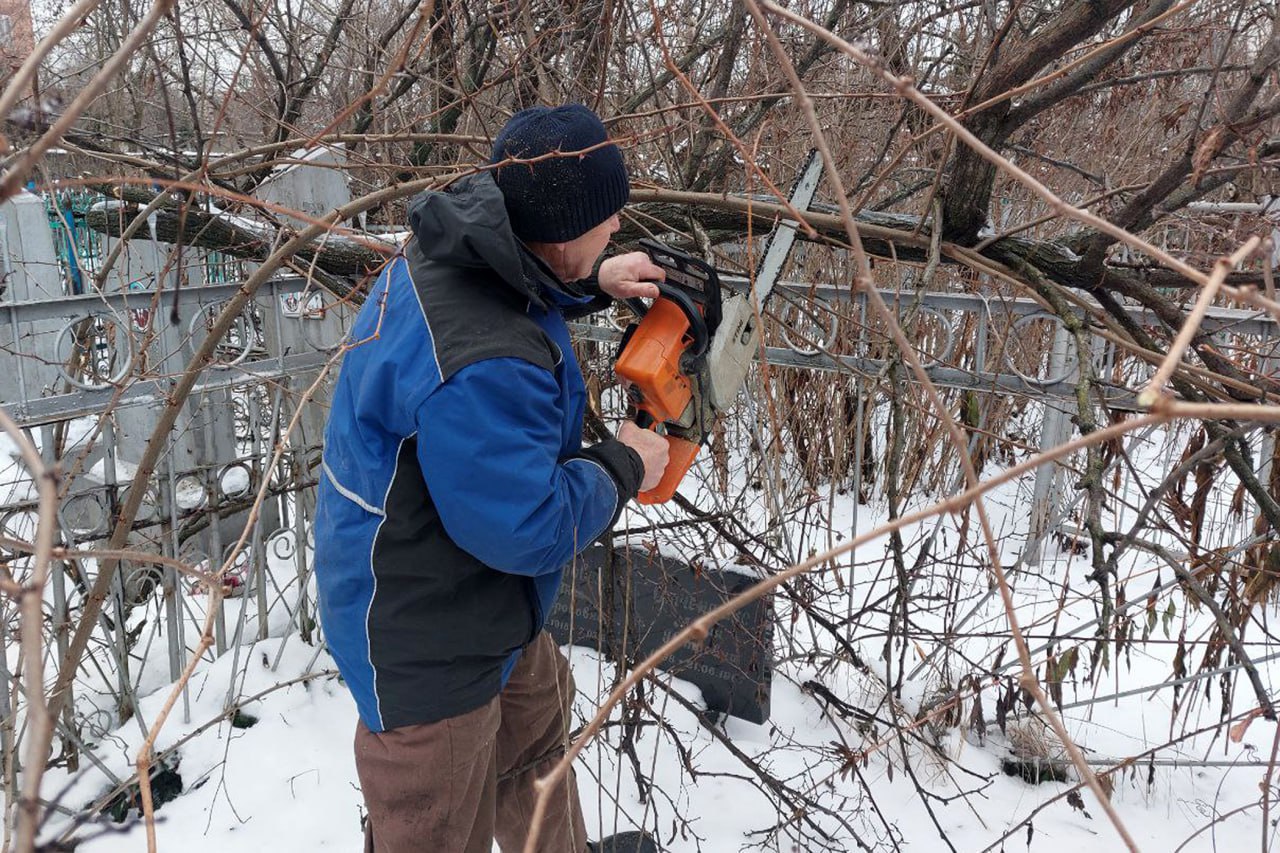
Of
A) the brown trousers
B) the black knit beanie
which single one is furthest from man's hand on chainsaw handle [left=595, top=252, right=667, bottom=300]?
the brown trousers

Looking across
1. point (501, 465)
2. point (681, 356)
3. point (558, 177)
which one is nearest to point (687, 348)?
point (681, 356)

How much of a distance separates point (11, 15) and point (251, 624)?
10.3 ft

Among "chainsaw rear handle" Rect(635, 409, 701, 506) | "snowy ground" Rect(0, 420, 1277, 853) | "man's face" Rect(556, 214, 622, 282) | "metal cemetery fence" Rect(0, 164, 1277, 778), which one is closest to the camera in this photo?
"man's face" Rect(556, 214, 622, 282)

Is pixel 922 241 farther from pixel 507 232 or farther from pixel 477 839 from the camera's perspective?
pixel 477 839

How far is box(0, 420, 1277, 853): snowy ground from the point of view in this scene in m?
2.76

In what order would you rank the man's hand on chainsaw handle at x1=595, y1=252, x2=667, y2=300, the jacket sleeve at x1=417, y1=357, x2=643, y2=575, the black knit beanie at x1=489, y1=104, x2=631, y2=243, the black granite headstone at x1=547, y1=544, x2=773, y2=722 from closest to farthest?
1. the jacket sleeve at x1=417, y1=357, x2=643, y2=575
2. the black knit beanie at x1=489, y1=104, x2=631, y2=243
3. the man's hand on chainsaw handle at x1=595, y1=252, x2=667, y2=300
4. the black granite headstone at x1=547, y1=544, x2=773, y2=722

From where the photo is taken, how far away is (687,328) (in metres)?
1.98

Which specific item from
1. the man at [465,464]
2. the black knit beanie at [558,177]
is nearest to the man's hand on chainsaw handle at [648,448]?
the man at [465,464]

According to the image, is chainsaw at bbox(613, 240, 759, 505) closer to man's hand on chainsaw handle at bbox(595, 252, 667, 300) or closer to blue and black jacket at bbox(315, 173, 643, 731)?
man's hand on chainsaw handle at bbox(595, 252, 667, 300)

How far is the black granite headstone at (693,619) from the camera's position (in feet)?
10.3

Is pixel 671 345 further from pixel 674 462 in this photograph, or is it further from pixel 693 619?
pixel 693 619

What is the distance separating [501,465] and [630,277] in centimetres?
57

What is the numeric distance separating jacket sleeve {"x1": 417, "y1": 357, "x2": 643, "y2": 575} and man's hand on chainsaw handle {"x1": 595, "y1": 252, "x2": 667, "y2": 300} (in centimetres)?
34

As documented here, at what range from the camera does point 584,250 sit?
6.04 ft
